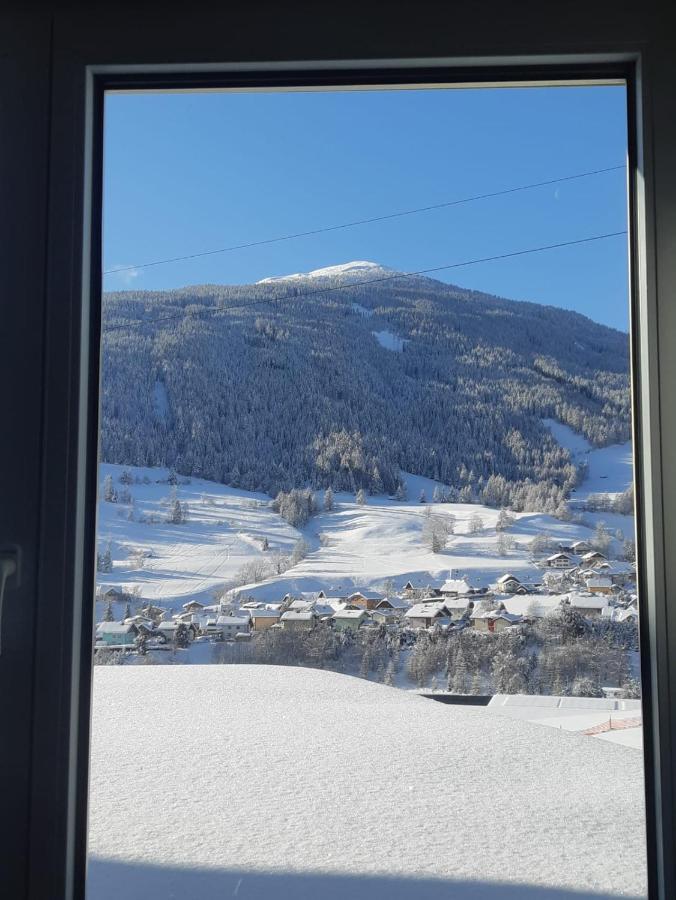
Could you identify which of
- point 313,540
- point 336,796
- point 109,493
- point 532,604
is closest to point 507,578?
point 532,604

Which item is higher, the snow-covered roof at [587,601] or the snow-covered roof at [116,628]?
the snow-covered roof at [587,601]

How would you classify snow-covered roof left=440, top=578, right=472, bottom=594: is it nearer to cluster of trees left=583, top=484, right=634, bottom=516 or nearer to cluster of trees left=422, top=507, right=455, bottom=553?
cluster of trees left=422, top=507, right=455, bottom=553

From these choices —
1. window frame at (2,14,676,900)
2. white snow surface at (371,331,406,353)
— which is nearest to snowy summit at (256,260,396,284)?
white snow surface at (371,331,406,353)

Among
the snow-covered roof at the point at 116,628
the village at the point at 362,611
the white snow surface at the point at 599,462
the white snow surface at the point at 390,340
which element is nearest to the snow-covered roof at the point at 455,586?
the village at the point at 362,611

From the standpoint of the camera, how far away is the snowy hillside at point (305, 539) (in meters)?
1.20

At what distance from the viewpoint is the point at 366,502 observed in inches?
48.8

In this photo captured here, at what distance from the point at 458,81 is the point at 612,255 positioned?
406 millimetres

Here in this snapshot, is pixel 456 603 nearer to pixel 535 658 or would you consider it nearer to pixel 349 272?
pixel 535 658

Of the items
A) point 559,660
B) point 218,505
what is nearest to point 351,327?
point 218,505

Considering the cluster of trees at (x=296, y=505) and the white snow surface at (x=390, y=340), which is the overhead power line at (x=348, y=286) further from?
the cluster of trees at (x=296, y=505)

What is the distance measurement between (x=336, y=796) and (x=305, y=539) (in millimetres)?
407

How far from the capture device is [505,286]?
4.17 feet

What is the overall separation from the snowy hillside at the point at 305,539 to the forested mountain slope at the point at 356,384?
0.13ft

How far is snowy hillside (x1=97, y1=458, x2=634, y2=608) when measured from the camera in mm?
1203
